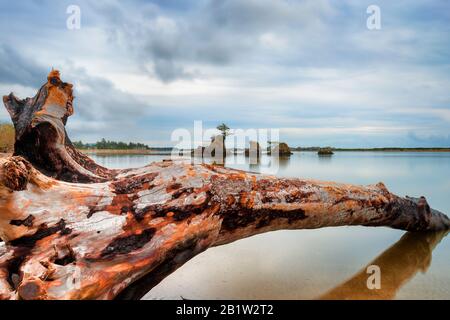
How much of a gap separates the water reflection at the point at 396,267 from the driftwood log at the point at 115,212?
29.3 inches

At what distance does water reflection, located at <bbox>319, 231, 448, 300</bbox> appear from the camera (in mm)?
3268

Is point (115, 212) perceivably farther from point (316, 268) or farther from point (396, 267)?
point (396, 267)

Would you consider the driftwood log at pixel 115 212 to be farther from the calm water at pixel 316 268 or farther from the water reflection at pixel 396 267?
the water reflection at pixel 396 267

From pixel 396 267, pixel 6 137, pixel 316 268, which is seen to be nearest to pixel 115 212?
pixel 316 268

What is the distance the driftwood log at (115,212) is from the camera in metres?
2.30

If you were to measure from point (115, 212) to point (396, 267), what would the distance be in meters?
3.73

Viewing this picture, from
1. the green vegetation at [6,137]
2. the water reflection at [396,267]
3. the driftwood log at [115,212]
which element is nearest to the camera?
the driftwood log at [115,212]

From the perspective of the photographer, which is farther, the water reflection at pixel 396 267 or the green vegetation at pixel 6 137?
the green vegetation at pixel 6 137

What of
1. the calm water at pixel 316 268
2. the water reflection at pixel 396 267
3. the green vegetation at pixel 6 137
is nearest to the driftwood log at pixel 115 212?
the calm water at pixel 316 268

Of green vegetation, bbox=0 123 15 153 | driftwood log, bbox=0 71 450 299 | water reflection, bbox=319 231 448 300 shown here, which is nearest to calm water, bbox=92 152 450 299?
water reflection, bbox=319 231 448 300

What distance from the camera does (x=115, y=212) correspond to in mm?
2826

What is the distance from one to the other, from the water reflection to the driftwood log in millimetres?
744
